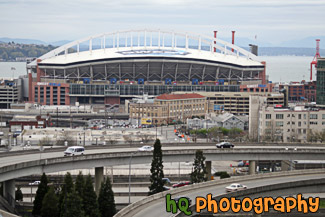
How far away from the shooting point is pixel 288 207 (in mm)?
34156

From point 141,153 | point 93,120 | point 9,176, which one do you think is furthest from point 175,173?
point 93,120

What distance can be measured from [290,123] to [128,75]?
166ft

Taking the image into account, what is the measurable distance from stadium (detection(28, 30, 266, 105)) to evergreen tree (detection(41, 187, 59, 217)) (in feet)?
269

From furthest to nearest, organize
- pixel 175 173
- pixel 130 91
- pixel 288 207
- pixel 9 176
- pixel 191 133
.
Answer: pixel 130 91 → pixel 191 133 → pixel 175 173 → pixel 9 176 → pixel 288 207

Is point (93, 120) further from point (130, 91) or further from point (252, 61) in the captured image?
point (252, 61)

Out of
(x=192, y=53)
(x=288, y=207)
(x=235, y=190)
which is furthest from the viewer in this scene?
(x=192, y=53)

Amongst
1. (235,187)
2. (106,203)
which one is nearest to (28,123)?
(106,203)

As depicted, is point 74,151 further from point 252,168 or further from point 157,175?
point 252,168

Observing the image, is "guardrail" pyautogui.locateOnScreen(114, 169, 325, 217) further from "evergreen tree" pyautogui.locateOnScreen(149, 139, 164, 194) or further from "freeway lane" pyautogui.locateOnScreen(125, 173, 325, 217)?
"evergreen tree" pyautogui.locateOnScreen(149, 139, 164, 194)

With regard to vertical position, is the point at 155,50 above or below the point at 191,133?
above

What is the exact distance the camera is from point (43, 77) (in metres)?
126

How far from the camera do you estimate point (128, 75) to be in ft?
419

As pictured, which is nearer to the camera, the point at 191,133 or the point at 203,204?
the point at 203,204

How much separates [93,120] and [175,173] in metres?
41.3
